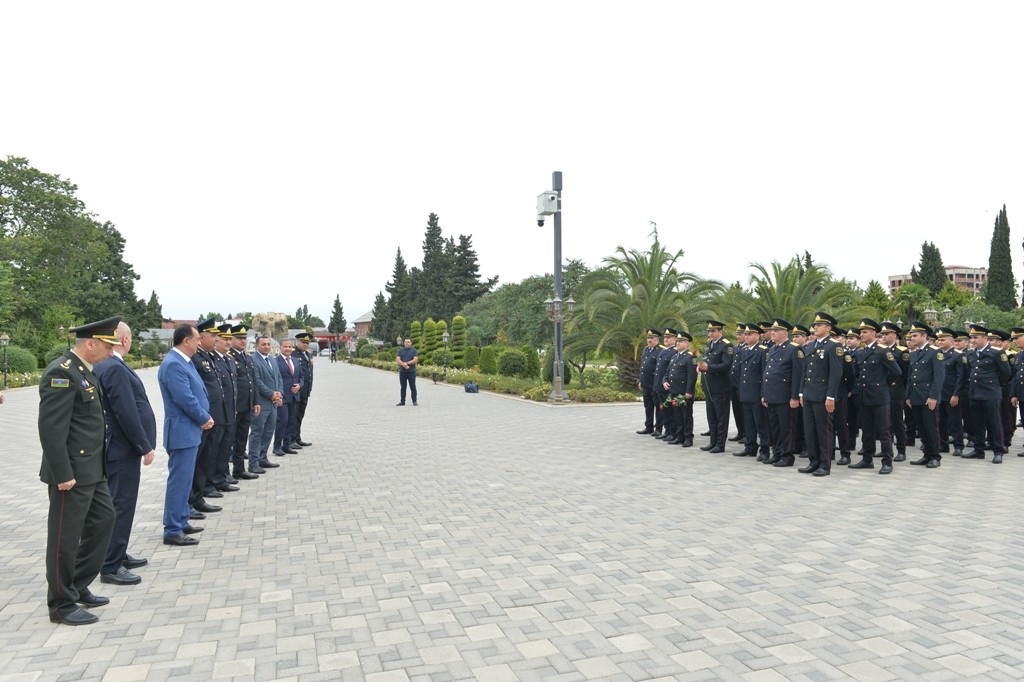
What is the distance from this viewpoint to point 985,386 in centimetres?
977

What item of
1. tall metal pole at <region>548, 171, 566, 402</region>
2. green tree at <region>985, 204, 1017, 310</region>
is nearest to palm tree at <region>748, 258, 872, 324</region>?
tall metal pole at <region>548, 171, 566, 402</region>

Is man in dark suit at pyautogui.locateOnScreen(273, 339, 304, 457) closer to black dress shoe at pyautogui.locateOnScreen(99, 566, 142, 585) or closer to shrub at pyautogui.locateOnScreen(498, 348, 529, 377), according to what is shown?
black dress shoe at pyautogui.locateOnScreen(99, 566, 142, 585)

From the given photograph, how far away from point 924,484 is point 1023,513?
1.49 meters

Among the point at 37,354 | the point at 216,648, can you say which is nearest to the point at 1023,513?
the point at 216,648

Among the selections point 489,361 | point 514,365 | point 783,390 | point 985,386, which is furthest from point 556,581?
point 489,361

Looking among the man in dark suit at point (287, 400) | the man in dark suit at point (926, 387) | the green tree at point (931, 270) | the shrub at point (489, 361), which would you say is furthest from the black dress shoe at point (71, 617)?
the green tree at point (931, 270)

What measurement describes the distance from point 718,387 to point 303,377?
6832 millimetres

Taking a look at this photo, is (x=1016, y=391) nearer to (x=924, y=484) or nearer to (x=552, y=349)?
(x=924, y=484)

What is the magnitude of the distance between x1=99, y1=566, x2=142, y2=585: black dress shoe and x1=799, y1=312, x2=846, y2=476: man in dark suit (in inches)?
296

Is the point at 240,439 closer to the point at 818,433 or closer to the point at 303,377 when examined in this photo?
the point at 303,377

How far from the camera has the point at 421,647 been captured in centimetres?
364

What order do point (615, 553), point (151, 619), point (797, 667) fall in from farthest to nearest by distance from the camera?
point (615, 553), point (151, 619), point (797, 667)

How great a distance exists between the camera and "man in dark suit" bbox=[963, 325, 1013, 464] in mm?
9742

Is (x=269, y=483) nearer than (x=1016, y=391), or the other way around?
(x=269, y=483)
